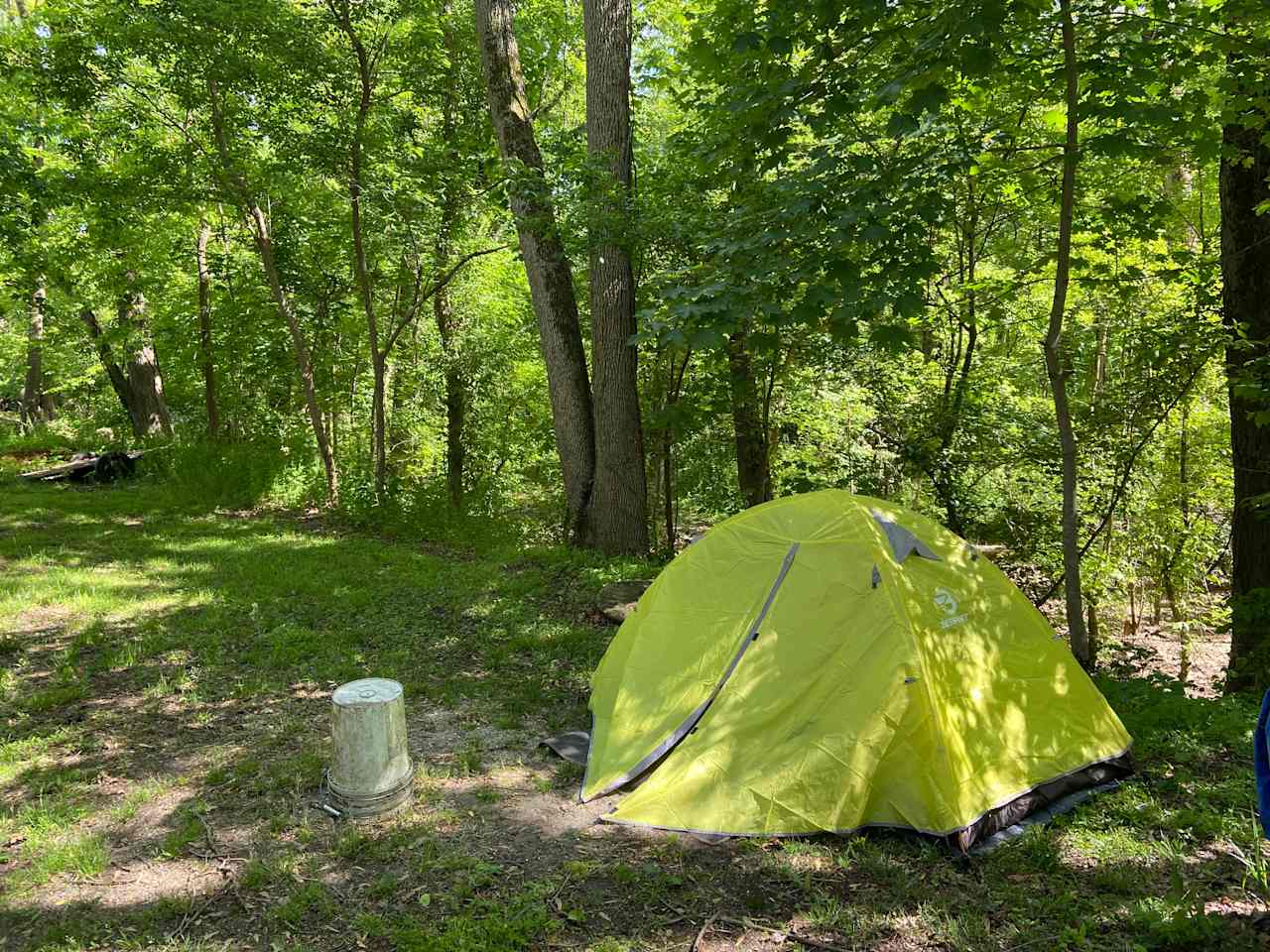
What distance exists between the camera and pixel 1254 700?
4.75 metres

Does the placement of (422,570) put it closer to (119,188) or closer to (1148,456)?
(119,188)

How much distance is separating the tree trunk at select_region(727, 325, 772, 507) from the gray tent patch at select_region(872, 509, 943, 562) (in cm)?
488

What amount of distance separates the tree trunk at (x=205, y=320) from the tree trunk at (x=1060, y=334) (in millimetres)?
12071

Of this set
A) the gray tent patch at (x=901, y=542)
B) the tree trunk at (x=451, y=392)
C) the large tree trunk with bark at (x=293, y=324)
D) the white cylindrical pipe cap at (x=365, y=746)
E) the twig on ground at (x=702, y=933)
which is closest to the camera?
the twig on ground at (x=702, y=933)

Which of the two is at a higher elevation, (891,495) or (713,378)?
(713,378)

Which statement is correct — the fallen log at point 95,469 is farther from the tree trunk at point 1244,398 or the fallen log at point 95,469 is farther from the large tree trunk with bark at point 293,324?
the tree trunk at point 1244,398

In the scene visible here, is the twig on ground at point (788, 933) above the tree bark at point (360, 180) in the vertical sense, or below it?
below

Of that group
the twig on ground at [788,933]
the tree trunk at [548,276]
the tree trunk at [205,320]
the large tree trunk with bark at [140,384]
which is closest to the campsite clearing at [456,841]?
the twig on ground at [788,933]

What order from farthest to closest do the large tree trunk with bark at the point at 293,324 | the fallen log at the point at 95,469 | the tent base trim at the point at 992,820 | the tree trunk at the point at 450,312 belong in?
1. the fallen log at the point at 95,469
2. the large tree trunk with bark at the point at 293,324
3. the tree trunk at the point at 450,312
4. the tent base trim at the point at 992,820

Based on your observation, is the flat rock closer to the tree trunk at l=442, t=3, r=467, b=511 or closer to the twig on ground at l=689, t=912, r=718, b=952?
the twig on ground at l=689, t=912, r=718, b=952

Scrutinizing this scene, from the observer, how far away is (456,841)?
136 inches

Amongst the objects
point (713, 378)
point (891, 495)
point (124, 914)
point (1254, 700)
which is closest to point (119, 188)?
point (713, 378)

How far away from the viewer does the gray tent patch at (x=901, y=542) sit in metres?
3.93

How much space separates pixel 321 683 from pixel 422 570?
2.84 metres
